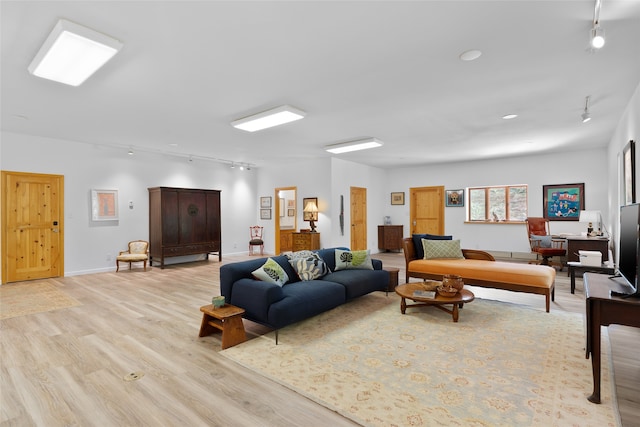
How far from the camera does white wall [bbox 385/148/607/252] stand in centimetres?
727

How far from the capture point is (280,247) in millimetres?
9578

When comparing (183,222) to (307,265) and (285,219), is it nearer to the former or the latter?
(285,219)

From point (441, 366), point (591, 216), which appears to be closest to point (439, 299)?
point (441, 366)

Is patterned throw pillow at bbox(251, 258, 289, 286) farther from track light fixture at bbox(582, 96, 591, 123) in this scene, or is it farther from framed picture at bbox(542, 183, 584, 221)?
framed picture at bbox(542, 183, 584, 221)

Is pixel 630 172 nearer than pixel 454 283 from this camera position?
No

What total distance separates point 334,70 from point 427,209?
23.8 ft

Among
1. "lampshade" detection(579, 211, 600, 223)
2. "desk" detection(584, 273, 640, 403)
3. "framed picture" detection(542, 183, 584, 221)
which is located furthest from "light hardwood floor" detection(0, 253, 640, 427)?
"framed picture" detection(542, 183, 584, 221)

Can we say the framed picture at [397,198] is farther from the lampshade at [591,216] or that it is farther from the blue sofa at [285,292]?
the blue sofa at [285,292]

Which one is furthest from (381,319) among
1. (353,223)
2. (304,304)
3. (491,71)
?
(353,223)

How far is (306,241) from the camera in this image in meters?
8.16

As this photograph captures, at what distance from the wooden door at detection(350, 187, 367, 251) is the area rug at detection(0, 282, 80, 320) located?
627 cm

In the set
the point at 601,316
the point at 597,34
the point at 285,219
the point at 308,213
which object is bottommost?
the point at 601,316

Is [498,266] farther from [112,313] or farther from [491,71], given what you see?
[112,313]

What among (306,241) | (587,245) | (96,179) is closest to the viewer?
(587,245)
